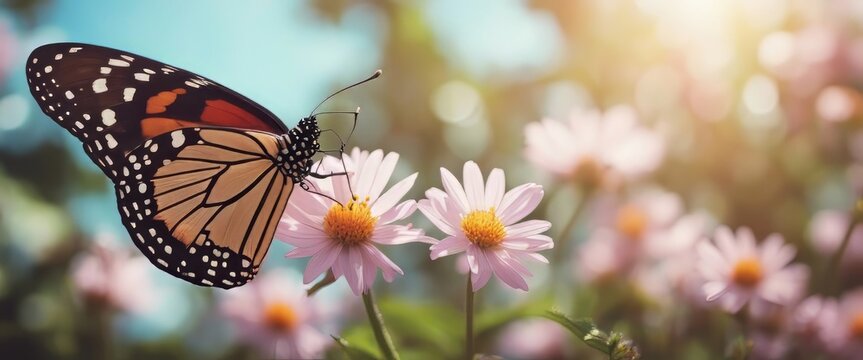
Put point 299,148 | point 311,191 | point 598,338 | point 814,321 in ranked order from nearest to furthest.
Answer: point 598,338 < point 311,191 < point 299,148 < point 814,321

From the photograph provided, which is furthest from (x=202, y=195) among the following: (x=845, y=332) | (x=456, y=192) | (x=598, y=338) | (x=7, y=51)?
(x=7, y=51)

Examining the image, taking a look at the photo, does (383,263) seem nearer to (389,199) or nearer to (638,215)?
(389,199)

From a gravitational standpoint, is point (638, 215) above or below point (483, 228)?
above

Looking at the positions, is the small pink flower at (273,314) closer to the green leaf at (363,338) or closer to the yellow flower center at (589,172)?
the green leaf at (363,338)

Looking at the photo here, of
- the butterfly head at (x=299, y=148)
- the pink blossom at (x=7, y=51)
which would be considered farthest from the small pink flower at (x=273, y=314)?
the pink blossom at (x=7, y=51)

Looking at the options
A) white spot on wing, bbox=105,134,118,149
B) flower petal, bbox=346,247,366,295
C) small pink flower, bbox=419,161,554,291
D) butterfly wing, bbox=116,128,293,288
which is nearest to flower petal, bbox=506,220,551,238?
small pink flower, bbox=419,161,554,291

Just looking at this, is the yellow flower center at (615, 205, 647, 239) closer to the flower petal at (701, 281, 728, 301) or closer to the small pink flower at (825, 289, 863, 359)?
the small pink flower at (825, 289, 863, 359)

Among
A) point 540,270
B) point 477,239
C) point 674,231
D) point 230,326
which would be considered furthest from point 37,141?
point 477,239

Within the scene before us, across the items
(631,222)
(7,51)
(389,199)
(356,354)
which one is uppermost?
(631,222)
